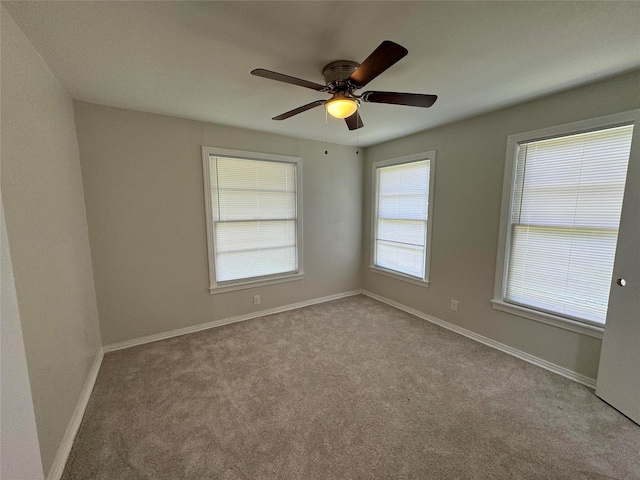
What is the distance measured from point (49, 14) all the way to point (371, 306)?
13.3ft

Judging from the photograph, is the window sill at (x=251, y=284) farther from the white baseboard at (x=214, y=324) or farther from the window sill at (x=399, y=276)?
the window sill at (x=399, y=276)

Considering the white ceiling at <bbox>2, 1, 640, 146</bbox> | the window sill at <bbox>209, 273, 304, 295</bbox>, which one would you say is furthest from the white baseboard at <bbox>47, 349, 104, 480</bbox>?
the white ceiling at <bbox>2, 1, 640, 146</bbox>

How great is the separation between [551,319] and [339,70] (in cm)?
282

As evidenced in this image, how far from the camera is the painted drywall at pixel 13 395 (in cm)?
96

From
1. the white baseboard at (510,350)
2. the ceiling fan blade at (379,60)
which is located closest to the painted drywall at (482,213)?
the white baseboard at (510,350)

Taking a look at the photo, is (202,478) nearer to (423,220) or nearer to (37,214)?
(37,214)

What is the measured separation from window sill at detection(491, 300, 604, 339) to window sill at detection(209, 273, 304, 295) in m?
2.49

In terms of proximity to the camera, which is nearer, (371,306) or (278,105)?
(278,105)

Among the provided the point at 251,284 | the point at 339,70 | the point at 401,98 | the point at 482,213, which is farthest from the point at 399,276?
the point at 339,70

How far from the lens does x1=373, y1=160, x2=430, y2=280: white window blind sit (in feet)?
11.4

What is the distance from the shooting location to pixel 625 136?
1943 millimetres

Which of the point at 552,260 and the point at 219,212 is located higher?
the point at 219,212

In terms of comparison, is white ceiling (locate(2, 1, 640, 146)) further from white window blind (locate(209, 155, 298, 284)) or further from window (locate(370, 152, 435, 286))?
window (locate(370, 152, 435, 286))

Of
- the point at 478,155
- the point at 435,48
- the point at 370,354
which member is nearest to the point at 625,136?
the point at 478,155
